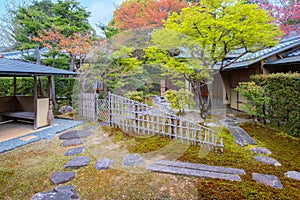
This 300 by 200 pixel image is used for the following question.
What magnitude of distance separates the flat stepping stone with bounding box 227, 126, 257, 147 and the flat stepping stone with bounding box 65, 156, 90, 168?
3.46 m

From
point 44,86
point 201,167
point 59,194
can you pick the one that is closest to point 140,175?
point 201,167

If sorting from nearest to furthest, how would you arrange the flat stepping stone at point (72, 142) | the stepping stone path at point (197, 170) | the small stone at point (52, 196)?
the small stone at point (52, 196)
the stepping stone path at point (197, 170)
the flat stepping stone at point (72, 142)

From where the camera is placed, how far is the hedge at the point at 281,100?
14.8ft

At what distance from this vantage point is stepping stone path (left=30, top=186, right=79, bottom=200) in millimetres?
2301

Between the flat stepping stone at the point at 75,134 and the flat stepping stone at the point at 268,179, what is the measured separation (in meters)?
4.01

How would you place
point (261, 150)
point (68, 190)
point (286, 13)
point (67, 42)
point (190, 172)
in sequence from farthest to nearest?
point (286, 13) → point (67, 42) → point (261, 150) → point (190, 172) → point (68, 190)

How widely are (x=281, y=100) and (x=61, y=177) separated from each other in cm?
574

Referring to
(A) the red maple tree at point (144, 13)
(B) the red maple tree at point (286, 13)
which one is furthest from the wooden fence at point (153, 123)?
(B) the red maple tree at point (286, 13)

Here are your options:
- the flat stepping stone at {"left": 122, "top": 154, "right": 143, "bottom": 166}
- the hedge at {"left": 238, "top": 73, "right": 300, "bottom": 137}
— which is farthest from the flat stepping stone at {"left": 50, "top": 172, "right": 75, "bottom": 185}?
the hedge at {"left": 238, "top": 73, "right": 300, "bottom": 137}

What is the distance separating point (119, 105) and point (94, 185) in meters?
2.86

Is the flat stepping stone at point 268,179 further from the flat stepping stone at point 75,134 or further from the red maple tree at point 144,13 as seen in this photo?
the red maple tree at point 144,13

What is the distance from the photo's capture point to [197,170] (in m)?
2.97

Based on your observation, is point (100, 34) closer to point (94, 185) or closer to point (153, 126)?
point (153, 126)

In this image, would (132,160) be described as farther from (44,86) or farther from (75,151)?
(44,86)
